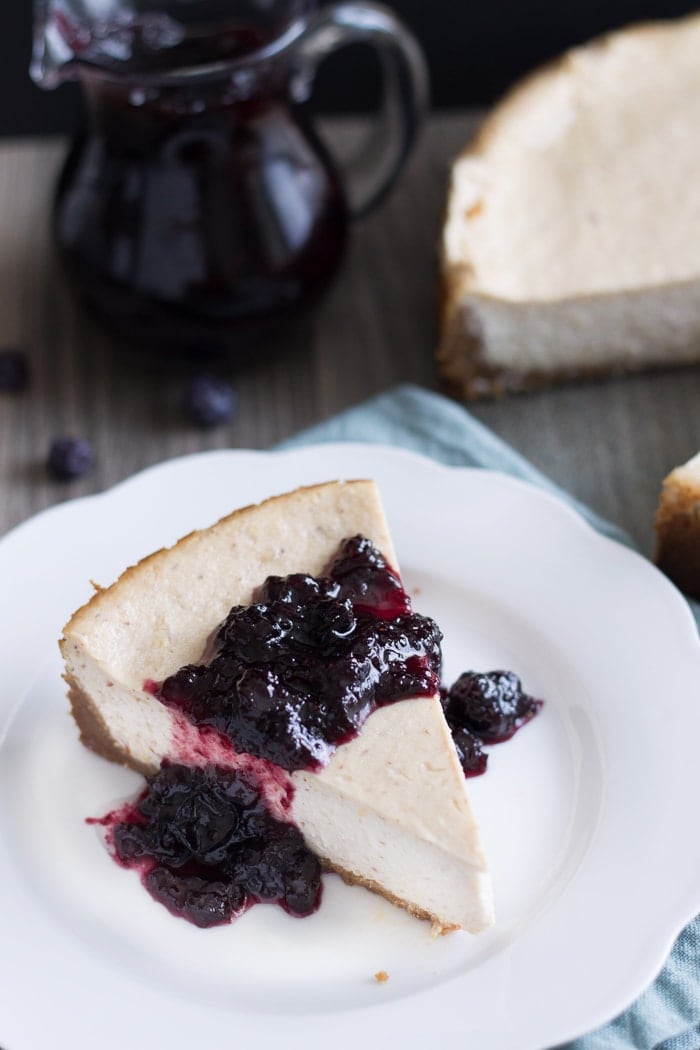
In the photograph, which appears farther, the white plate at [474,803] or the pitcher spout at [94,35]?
the pitcher spout at [94,35]

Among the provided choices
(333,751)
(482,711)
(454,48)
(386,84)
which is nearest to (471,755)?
(482,711)

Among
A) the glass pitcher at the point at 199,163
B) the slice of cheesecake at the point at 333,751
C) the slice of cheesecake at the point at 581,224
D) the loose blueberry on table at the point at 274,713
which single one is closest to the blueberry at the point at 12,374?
the glass pitcher at the point at 199,163

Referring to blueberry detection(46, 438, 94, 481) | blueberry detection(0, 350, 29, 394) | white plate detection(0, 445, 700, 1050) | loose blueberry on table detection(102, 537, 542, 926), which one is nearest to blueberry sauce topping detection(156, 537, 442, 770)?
loose blueberry on table detection(102, 537, 542, 926)

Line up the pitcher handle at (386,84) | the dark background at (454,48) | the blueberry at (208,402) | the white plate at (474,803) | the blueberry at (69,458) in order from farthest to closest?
1. the dark background at (454,48)
2. the blueberry at (208,402)
3. the blueberry at (69,458)
4. the pitcher handle at (386,84)
5. the white plate at (474,803)

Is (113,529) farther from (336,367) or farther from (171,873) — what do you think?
(336,367)

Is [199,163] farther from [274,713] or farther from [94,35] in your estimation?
[274,713]

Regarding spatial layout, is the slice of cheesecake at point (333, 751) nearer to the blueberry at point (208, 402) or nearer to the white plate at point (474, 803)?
the white plate at point (474, 803)

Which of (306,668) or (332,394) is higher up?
(306,668)
